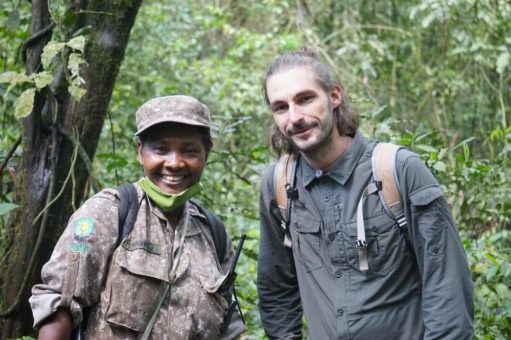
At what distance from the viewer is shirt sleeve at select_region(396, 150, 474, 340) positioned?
2.65m

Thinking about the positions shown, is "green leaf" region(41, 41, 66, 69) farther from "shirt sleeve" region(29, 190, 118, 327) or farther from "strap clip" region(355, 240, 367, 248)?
"strap clip" region(355, 240, 367, 248)

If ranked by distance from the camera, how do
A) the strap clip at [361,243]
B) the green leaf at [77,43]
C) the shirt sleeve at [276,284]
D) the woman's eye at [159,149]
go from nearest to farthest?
the strap clip at [361,243] → the woman's eye at [159,149] → the green leaf at [77,43] → the shirt sleeve at [276,284]

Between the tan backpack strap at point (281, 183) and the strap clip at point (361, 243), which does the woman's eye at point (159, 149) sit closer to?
the tan backpack strap at point (281, 183)

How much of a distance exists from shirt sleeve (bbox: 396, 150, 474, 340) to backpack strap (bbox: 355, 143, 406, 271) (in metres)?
0.03

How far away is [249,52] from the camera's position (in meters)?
10.1

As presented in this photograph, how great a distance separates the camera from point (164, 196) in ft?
9.19

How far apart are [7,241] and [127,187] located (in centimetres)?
106

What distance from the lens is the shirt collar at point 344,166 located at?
288 centimetres

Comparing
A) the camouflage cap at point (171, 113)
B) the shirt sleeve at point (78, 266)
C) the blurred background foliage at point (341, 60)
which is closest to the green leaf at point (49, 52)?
the camouflage cap at point (171, 113)

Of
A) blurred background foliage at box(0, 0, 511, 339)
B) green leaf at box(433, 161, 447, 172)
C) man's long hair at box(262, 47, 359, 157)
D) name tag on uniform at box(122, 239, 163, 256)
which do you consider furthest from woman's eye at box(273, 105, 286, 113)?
blurred background foliage at box(0, 0, 511, 339)

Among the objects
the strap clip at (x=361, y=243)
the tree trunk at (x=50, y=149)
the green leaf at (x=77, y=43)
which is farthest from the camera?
the tree trunk at (x=50, y=149)

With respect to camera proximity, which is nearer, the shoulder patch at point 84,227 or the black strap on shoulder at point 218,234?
the shoulder patch at point 84,227

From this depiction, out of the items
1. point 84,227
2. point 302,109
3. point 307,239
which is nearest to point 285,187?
point 307,239

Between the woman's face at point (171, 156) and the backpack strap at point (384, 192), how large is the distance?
641 millimetres
